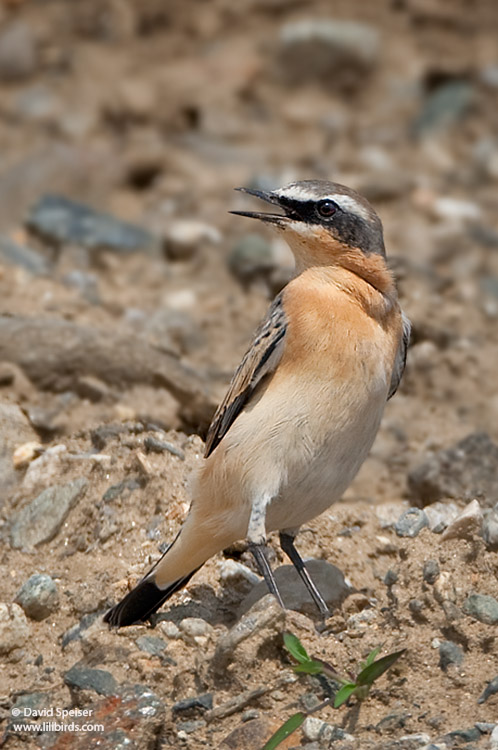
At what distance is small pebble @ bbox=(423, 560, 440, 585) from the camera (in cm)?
664

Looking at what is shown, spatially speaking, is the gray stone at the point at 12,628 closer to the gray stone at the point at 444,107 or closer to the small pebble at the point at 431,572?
the small pebble at the point at 431,572

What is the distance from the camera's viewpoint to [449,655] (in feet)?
20.1

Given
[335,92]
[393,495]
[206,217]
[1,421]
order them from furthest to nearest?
[335,92]
[206,217]
[393,495]
[1,421]

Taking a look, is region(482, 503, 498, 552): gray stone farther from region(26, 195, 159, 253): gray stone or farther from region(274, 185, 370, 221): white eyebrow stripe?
region(26, 195, 159, 253): gray stone

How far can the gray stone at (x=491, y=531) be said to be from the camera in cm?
689

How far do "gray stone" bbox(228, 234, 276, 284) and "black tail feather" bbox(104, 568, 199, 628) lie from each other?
568 centimetres

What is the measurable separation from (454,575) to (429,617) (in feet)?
1.08

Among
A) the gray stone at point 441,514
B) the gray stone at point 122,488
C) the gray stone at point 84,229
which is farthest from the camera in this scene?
the gray stone at point 84,229

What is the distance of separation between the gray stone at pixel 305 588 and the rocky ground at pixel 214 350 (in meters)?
0.02

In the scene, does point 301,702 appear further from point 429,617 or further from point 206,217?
point 206,217

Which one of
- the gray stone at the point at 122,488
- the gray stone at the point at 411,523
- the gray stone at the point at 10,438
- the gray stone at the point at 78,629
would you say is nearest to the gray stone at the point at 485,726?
the gray stone at the point at 411,523

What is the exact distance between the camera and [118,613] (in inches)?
263

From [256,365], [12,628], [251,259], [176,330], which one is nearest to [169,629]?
[12,628]

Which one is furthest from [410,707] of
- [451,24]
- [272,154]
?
[451,24]
